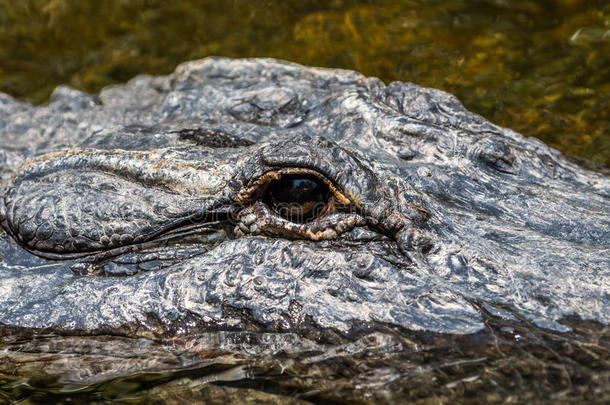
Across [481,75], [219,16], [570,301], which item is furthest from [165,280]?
[219,16]

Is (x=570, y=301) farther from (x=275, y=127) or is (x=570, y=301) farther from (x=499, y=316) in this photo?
(x=275, y=127)

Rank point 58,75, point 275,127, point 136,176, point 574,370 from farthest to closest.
Result: point 58,75 → point 275,127 → point 136,176 → point 574,370

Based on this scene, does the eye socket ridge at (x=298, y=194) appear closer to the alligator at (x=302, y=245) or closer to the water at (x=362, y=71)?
the alligator at (x=302, y=245)

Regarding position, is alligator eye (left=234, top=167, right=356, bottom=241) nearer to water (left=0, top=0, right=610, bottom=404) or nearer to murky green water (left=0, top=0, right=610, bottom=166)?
water (left=0, top=0, right=610, bottom=404)

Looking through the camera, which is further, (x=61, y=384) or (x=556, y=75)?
(x=556, y=75)

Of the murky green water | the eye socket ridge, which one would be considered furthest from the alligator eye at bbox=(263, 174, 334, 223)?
the murky green water
